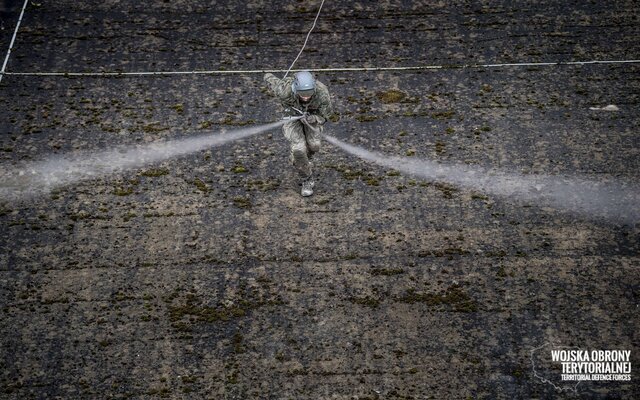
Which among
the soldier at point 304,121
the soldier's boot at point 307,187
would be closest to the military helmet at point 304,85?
the soldier at point 304,121

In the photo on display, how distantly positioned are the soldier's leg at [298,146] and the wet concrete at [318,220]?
10.5 inches

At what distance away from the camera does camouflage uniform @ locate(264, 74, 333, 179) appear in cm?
668

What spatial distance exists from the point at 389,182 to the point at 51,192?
10.4 feet

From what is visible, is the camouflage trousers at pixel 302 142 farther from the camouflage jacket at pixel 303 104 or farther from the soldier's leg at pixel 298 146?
the camouflage jacket at pixel 303 104

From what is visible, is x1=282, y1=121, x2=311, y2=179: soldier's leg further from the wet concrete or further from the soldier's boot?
the wet concrete

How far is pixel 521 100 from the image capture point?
7625mm

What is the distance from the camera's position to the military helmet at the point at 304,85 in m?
6.43

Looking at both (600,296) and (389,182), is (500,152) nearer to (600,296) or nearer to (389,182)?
(389,182)

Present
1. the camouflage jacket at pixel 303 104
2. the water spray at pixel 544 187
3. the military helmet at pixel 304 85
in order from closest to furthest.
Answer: the military helmet at pixel 304 85 → the water spray at pixel 544 187 → the camouflage jacket at pixel 303 104

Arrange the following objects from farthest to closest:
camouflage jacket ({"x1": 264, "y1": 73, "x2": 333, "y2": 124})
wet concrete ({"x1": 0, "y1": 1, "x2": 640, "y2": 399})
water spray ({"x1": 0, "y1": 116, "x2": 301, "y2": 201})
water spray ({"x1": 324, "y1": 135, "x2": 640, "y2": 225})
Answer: water spray ({"x1": 0, "y1": 116, "x2": 301, "y2": 201}) < camouflage jacket ({"x1": 264, "y1": 73, "x2": 333, "y2": 124}) < water spray ({"x1": 324, "y1": 135, "x2": 640, "y2": 225}) < wet concrete ({"x1": 0, "y1": 1, "x2": 640, "y2": 399})

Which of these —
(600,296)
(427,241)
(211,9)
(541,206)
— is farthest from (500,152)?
(211,9)

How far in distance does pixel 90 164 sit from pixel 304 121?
84.0 inches

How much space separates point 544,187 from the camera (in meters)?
6.82

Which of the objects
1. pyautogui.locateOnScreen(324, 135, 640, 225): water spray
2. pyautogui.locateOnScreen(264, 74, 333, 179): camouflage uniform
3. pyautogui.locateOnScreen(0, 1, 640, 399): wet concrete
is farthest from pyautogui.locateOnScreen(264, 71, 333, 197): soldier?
Result: pyautogui.locateOnScreen(324, 135, 640, 225): water spray
